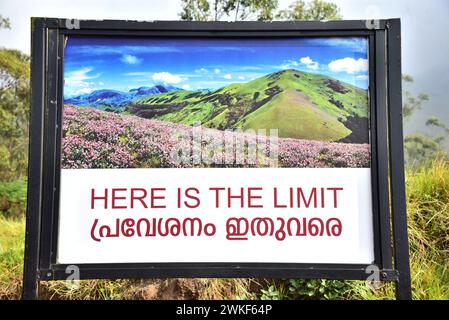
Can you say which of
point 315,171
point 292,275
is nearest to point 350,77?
point 315,171

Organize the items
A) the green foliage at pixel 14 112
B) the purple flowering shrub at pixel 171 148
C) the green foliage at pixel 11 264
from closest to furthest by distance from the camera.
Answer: the purple flowering shrub at pixel 171 148 → the green foliage at pixel 11 264 → the green foliage at pixel 14 112

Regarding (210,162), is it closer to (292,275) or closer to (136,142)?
(136,142)

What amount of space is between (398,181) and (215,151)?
1.19m

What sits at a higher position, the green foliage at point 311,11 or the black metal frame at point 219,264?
the green foliage at point 311,11

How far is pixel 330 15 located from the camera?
921 centimetres

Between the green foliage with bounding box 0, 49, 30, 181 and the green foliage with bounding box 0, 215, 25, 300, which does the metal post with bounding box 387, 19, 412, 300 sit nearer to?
the green foliage with bounding box 0, 215, 25, 300

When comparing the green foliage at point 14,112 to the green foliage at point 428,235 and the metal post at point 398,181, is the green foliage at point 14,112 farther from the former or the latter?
the metal post at point 398,181

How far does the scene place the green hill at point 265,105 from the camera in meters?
2.96

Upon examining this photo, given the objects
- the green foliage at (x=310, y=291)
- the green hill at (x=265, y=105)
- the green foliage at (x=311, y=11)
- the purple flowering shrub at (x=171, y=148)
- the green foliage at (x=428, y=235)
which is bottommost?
the green foliage at (x=310, y=291)

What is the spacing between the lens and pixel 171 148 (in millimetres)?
2934

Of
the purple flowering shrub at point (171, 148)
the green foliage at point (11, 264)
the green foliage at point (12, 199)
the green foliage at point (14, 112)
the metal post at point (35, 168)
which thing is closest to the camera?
the metal post at point (35, 168)

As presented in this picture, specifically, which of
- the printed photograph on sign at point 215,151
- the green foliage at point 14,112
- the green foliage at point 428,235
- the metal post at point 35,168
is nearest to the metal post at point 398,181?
the printed photograph on sign at point 215,151

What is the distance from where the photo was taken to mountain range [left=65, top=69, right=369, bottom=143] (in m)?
2.96
